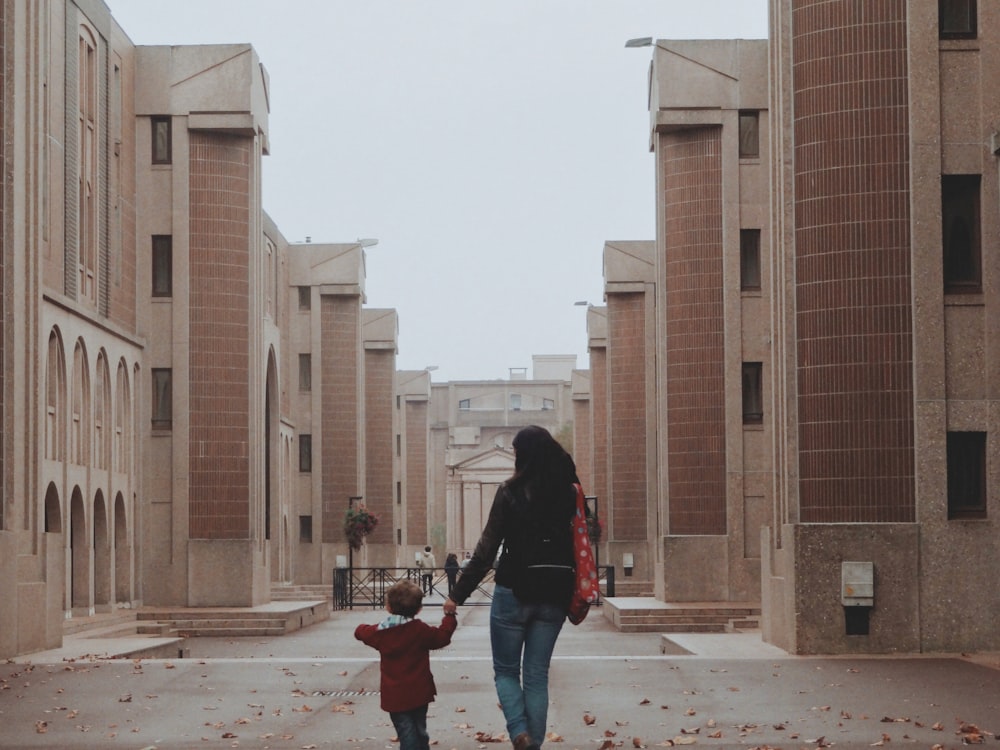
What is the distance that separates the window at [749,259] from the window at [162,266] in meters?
12.1

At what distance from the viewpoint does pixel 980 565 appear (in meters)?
18.6

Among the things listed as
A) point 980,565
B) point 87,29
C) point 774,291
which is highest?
point 87,29

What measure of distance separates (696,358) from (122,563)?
41.7 ft

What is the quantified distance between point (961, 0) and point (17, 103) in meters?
11.3

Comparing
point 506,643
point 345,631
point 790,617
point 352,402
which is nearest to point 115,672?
point 790,617

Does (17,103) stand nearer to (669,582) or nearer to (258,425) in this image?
(258,425)

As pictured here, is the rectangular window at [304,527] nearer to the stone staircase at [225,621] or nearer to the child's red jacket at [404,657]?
the stone staircase at [225,621]

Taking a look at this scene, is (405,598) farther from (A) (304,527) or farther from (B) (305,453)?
(B) (305,453)

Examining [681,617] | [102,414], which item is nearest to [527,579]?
[681,617]

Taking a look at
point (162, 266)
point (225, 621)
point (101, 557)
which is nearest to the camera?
point (225, 621)

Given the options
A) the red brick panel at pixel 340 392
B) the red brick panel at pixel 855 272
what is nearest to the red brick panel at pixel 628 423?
the red brick panel at pixel 340 392

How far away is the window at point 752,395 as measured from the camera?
1377 inches

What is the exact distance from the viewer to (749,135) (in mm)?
35688

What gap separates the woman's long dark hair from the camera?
356 inches
